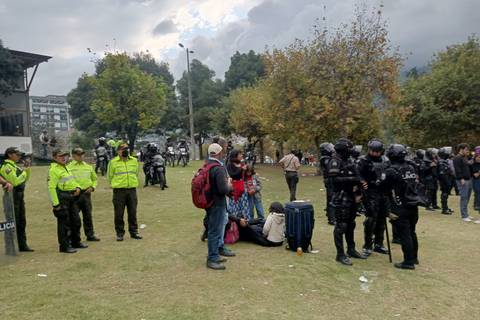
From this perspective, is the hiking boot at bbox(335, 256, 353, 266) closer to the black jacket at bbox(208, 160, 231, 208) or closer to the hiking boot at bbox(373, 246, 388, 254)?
the hiking boot at bbox(373, 246, 388, 254)

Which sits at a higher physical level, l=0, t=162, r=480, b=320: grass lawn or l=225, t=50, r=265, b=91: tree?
l=225, t=50, r=265, b=91: tree

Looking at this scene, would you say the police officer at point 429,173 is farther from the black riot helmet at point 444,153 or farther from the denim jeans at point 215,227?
the denim jeans at point 215,227

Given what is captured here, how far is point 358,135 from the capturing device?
79.7ft

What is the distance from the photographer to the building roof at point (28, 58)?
1264 inches

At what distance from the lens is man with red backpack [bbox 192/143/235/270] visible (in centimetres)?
546

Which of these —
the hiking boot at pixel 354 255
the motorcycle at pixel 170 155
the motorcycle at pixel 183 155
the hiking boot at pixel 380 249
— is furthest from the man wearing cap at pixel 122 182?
the motorcycle at pixel 183 155

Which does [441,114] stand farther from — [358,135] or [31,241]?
[31,241]

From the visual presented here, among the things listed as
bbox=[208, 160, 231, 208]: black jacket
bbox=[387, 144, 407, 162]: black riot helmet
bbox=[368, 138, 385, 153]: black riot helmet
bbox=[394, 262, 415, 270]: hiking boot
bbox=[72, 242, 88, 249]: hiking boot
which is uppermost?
bbox=[368, 138, 385, 153]: black riot helmet

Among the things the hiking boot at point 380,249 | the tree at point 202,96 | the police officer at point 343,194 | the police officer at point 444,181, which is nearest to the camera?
the police officer at point 343,194

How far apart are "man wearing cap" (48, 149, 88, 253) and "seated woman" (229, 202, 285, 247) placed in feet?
8.98

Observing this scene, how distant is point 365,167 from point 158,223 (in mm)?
5014

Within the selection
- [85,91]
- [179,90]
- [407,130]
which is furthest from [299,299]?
[179,90]

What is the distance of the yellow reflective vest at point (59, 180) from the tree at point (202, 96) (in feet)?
105

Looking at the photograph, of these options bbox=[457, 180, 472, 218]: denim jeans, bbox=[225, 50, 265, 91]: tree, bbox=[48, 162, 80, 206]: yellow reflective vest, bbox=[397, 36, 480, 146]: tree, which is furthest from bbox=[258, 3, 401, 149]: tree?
bbox=[225, 50, 265, 91]: tree
